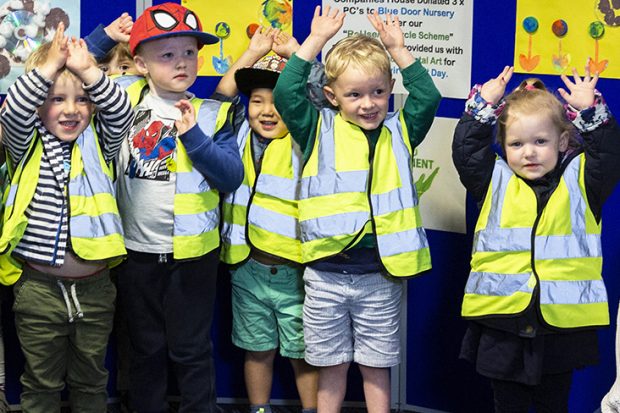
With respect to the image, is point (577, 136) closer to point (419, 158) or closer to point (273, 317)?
point (419, 158)

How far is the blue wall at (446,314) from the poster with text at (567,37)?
0.14 feet

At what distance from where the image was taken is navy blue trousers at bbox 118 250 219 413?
150 inches

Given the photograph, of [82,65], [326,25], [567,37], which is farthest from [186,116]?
[567,37]

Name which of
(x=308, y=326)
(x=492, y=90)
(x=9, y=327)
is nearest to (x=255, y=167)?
(x=308, y=326)

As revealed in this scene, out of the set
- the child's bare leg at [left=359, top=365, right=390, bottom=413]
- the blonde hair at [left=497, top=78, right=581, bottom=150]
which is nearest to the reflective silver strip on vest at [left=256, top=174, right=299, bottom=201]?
the child's bare leg at [left=359, top=365, right=390, bottom=413]

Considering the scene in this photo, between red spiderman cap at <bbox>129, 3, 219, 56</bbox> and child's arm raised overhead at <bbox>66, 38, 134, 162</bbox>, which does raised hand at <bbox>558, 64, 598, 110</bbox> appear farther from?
child's arm raised overhead at <bbox>66, 38, 134, 162</bbox>

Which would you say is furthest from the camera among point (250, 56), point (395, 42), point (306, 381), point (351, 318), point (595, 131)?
point (306, 381)

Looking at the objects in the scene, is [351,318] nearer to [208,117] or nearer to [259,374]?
[259,374]

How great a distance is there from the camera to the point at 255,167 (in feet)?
13.1

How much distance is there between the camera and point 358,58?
3670mm

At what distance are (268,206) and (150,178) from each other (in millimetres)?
464

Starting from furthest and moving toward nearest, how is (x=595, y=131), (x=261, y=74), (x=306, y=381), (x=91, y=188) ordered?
(x=306, y=381), (x=261, y=74), (x=91, y=188), (x=595, y=131)

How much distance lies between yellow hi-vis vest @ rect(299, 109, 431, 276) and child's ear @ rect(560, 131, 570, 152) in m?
0.54

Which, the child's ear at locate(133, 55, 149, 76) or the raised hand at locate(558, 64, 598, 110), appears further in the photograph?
the child's ear at locate(133, 55, 149, 76)
